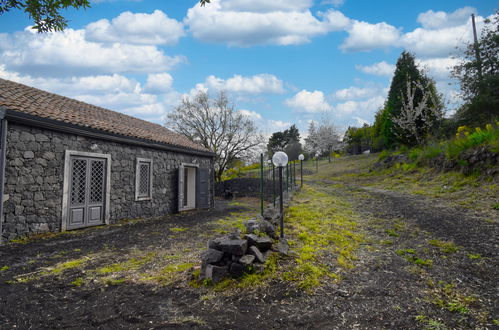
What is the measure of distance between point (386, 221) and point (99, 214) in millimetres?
7625

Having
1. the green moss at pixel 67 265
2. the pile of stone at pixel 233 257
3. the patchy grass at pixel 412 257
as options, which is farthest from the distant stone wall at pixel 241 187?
the pile of stone at pixel 233 257

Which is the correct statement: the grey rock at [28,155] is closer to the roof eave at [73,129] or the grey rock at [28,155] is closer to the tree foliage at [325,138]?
the roof eave at [73,129]

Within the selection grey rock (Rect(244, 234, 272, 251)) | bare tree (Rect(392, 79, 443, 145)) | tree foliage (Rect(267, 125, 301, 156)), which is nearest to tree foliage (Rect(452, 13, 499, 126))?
bare tree (Rect(392, 79, 443, 145))

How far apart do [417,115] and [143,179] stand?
50.9 ft

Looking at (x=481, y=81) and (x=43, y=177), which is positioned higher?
(x=481, y=81)

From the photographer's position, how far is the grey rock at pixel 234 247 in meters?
3.58

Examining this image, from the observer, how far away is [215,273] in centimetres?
350

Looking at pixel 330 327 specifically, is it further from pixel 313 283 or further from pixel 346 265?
pixel 346 265

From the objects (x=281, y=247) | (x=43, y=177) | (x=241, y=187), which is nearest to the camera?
(x=281, y=247)

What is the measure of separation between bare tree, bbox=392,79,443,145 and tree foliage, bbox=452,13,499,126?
A: 4.78 feet

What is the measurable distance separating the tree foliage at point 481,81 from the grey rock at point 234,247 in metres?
15.1

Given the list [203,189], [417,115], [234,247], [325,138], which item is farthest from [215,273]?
[325,138]

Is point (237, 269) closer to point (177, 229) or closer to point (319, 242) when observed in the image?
point (319, 242)

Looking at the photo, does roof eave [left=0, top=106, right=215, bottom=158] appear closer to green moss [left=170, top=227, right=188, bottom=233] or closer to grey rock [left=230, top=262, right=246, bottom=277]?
green moss [left=170, top=227, right=188, bottom=233]
